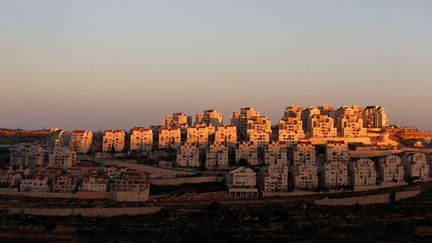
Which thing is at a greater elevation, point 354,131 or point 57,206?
point 354,131

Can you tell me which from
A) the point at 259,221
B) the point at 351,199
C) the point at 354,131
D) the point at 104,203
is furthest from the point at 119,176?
the point at 354,131

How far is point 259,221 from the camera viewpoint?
2752 cm

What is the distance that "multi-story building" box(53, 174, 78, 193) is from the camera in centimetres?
3256

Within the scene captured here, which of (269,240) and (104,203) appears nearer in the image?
(269,240)

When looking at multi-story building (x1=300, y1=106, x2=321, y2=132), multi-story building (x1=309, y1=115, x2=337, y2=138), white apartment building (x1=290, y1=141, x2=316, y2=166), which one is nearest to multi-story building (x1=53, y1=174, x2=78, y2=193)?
white apartment building (x1=290, y1=141, x2=316, y2=166)

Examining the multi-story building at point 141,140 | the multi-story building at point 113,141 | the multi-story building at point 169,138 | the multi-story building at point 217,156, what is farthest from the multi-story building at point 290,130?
the multi-story building at point 113,141

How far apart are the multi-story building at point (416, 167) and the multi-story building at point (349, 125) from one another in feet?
26.4

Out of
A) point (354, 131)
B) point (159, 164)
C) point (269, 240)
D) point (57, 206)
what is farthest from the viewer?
point (354, 131)

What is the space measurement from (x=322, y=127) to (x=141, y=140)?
36.2ft

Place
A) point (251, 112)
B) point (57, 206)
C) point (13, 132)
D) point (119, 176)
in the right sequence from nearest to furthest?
point (57, 206) → point (119, 176) → point (251, 112) → point (13, 132)

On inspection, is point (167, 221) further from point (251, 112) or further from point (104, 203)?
point (251, 112)

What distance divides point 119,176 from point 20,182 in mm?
4832

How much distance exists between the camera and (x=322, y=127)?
4444cm

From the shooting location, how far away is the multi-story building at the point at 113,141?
41969mm
